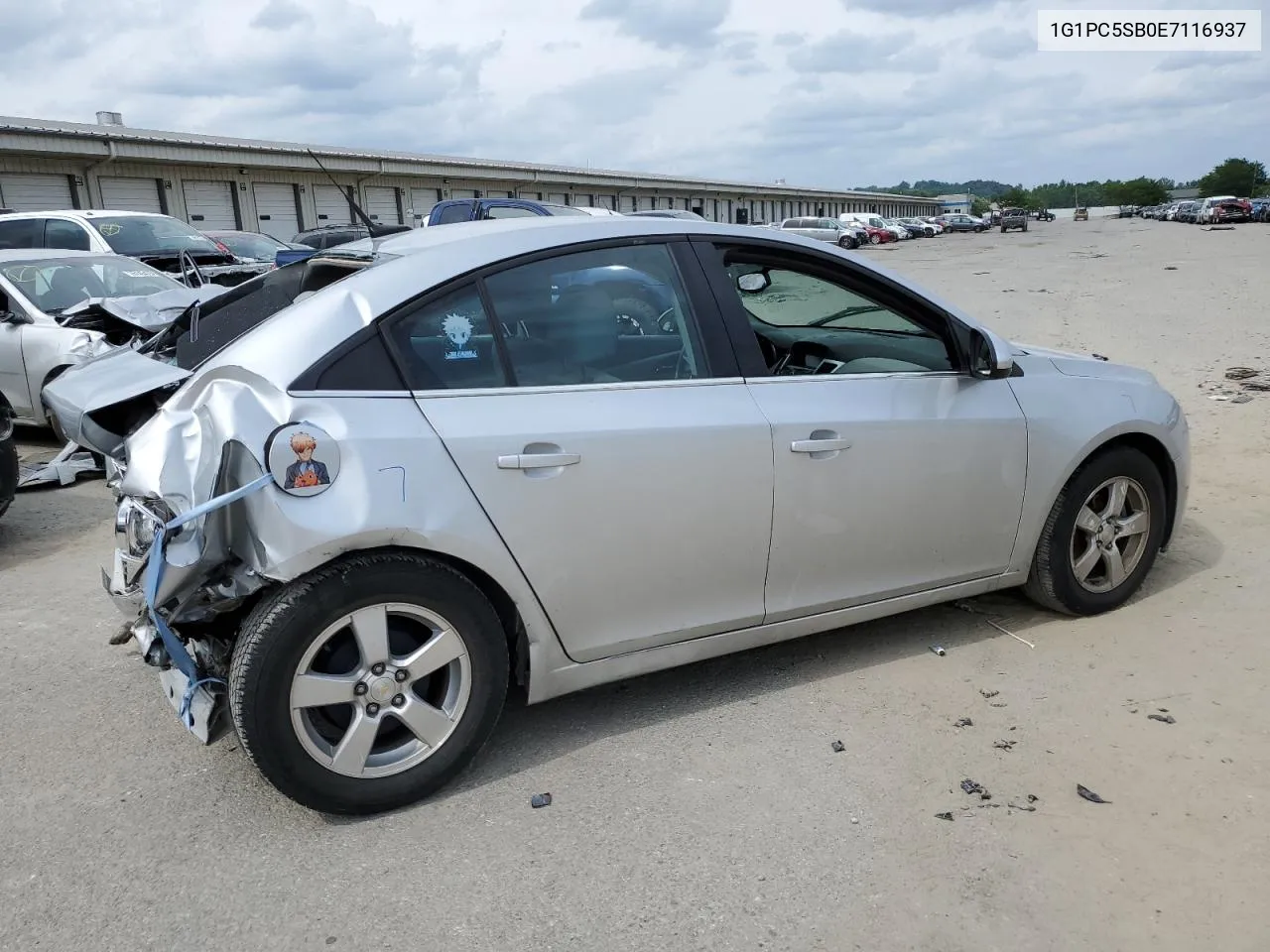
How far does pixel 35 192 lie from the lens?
2495cm

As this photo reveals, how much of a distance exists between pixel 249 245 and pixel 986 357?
47.5 feet

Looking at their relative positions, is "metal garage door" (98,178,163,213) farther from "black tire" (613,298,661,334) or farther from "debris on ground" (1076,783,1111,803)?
"debris on ground" (1076,783,1111,803)

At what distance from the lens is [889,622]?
4.27 meters

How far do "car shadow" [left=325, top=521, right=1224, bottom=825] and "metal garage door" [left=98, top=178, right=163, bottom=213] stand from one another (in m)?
27.5

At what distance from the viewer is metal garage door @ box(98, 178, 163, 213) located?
87.7ft

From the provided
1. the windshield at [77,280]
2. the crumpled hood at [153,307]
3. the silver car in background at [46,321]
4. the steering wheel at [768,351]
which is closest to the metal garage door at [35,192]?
the windshield at [77,280]

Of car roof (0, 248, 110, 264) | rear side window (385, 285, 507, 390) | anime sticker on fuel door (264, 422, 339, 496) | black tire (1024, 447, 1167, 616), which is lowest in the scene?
black tire (1024, 447, 1167, 616)

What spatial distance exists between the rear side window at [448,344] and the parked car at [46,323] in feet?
16.3

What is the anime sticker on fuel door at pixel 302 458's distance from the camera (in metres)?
2.69

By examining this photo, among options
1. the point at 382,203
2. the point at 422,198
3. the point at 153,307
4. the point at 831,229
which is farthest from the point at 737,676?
the point at 831,229

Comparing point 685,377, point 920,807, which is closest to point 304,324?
point 685,377

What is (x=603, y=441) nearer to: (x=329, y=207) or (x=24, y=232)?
(x=24, y=232)

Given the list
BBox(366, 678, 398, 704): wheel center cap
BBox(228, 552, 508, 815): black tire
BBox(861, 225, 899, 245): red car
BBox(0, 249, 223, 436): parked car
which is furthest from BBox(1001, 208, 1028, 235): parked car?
BBox(366, 678, 398, 704): wheel center cap

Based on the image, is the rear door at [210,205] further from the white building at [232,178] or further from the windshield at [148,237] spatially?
the windshield at [148,237]
